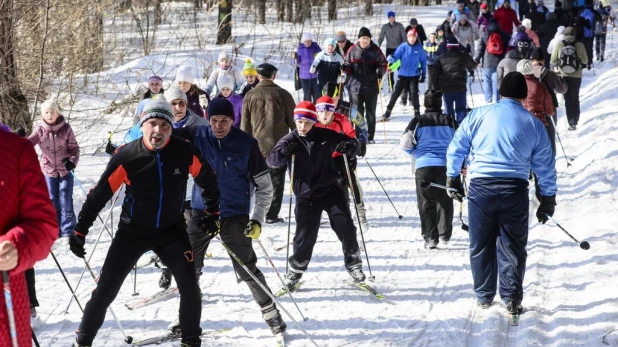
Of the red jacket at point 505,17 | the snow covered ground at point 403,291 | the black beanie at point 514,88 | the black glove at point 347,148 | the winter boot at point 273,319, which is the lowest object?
the snow covered ground at point 403,291

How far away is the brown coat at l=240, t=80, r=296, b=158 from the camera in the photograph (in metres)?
10.1

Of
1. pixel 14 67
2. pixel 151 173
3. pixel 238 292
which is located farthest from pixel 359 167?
pixel 151 173

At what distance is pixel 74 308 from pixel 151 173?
241 centimetres

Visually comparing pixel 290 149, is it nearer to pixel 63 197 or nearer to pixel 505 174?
pixel 505 174

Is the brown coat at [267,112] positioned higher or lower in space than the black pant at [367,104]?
higher

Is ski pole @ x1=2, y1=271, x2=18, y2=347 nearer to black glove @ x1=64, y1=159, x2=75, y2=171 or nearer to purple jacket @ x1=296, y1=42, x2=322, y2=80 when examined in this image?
black glove @ x1=64, y1=159, x2=75, y2=171

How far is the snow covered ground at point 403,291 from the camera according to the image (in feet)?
21.2

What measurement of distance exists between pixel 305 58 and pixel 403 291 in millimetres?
8557

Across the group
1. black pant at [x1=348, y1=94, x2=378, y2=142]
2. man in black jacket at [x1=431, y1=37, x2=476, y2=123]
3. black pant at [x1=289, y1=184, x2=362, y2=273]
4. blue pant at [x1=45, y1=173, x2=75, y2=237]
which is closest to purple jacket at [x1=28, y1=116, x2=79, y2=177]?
blue pant at [x1=45, y1=173, x2=75, y2=237]

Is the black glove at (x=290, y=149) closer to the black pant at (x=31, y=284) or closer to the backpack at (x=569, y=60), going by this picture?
the black pant at (x=31, y=284)

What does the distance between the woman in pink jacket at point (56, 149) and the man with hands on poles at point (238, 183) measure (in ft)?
10.9

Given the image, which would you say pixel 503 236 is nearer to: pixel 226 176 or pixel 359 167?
pixel 226 176

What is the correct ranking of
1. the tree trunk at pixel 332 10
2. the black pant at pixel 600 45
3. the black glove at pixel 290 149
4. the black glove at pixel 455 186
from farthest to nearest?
the tree trunk at pixel 332 10 < the black pant at pixel 600 45 < the black glove at pixel 290 149 < the black glove at pixel 455 186

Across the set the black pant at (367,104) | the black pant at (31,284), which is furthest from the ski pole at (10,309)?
the black pant at (367,104)
